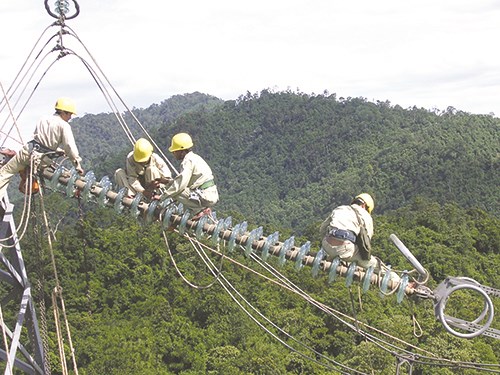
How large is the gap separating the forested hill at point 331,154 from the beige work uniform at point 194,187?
230 feet

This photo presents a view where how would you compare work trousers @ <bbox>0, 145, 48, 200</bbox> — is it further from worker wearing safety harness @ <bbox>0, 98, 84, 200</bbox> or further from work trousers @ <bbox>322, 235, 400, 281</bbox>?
work trousers @ <bbox>322, 235, 400, 281</bbox>

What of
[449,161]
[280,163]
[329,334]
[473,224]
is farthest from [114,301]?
[280,163]

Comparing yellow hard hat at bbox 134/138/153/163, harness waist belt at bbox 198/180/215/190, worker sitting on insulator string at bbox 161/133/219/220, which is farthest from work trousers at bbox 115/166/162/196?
harness waist belt at bbox 198/180/215/190

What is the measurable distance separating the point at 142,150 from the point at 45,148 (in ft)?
4.37

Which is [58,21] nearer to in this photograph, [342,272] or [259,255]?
[259,255]

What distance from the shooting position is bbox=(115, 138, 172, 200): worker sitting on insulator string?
8852 mm

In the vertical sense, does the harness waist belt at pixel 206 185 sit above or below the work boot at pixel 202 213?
above

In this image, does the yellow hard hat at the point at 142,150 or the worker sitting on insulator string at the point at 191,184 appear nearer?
the worker sitting on insulator string at the point at 191,184

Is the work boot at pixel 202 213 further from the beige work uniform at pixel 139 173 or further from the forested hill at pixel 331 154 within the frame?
the forested hill at pixel 331 154

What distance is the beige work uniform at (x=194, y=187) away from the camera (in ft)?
27.0

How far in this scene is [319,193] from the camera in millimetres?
107500

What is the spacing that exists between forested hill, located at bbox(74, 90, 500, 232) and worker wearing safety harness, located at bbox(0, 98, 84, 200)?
232 feet

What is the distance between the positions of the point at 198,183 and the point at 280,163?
118 metres

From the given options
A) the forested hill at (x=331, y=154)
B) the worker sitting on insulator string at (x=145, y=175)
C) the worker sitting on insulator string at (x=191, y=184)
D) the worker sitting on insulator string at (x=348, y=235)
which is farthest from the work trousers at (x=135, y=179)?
the forested hill at (x=331, y=154)
